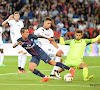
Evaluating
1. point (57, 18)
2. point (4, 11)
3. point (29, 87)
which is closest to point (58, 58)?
point (29, 87)

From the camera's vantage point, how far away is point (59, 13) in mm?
27859

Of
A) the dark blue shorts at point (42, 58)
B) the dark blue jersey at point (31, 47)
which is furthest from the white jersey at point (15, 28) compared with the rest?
the dark blue shorts at point (42, 58)

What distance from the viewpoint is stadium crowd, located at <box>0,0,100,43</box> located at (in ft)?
83.7

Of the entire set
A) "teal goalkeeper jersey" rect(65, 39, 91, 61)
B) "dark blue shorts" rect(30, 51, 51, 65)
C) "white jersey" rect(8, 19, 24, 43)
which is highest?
"white jersey" rect(8, 19, 24, 43)

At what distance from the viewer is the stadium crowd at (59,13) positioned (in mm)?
25500

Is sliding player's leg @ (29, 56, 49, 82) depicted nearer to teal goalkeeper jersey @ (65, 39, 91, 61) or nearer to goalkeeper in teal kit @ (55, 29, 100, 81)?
goalkeeper in teal kit @ (55, 29, 100, 81)

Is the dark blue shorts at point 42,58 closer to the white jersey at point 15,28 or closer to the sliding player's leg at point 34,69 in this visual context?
the sliding player's leg at point 34,69

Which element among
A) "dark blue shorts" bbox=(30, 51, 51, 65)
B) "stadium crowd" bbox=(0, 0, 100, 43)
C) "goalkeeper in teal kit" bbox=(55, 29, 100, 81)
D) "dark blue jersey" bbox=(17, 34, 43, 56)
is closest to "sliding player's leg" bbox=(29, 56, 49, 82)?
"dark blue shorts" bbox=(30, 51, 51, 65)

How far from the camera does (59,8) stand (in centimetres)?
2838

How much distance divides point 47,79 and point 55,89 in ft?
5.18

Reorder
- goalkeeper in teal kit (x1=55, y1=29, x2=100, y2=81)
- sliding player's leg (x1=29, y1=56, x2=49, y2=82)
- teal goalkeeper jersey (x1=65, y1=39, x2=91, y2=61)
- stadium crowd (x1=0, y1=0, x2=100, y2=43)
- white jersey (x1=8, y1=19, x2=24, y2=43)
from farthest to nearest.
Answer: stadium crowd (x1=0, y1=0, x2=100, y2=43) → white jersey (x1=8, y1=19, x2=24, y2=43) → teal goalkeeper jersey (x1=65, y1=39, x2=91, y2=61) → goalkeeper in teal kit (x1=55, y1=29, x2=100, y2=81) → sliding player's leg (x1=29, y1=56, x2=49, y2=82)

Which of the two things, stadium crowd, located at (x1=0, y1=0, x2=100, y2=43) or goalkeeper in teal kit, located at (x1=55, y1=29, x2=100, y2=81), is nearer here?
goalkeeper in teal kit, located at (x1=55, y1=29, x2=100, y2=81)

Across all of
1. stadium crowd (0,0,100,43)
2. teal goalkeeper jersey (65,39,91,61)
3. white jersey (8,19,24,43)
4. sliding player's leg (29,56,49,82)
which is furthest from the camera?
stadium crowd (0,0,100,43)

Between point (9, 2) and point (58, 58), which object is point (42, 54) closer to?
point (58, 58)
